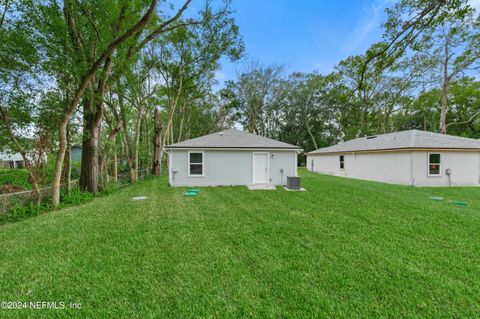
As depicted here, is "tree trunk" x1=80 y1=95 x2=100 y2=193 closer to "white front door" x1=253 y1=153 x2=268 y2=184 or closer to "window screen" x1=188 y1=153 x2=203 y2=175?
"window screen" x1=188 y1=153 x2=203 y2=175

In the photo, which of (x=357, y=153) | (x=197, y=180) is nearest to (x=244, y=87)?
(x=357, y=153)

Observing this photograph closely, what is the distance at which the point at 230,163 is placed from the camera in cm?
1078

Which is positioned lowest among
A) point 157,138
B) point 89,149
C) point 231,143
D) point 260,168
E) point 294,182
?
point 294,182

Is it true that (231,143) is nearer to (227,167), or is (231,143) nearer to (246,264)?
(227,167)

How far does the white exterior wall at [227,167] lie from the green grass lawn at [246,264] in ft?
15.9

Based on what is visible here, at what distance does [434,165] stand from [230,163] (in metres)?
11.1

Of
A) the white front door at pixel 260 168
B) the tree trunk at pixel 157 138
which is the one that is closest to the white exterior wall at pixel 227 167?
the white front door at pixel 260 168

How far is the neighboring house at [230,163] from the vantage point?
34.4 feet

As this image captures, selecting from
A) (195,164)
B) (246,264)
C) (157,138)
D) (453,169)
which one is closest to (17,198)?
(195,164)

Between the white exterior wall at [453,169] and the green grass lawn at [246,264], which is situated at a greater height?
the white exterior wall at [453,169]

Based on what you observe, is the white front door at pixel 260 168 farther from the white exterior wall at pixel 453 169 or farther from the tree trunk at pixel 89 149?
the white exterior wall at pixel 453 169

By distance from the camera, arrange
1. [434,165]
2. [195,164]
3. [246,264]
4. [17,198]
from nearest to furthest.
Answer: [246,264] → [17,198] → [195,164] → [434,165]

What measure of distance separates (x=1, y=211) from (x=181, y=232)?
206 inches

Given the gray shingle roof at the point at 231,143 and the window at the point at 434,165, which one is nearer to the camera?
the gray shingle roof at the point at 231,143
